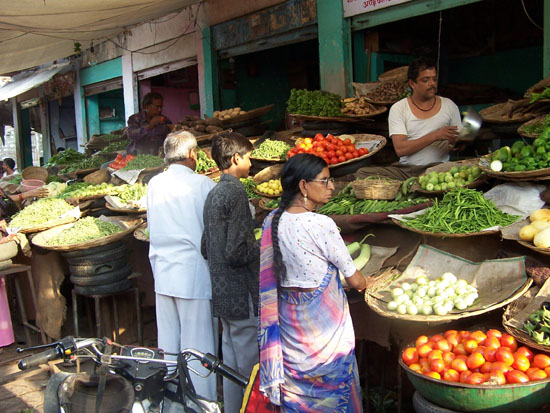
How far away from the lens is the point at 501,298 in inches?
127

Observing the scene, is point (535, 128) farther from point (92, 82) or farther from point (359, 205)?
point (92, 82)

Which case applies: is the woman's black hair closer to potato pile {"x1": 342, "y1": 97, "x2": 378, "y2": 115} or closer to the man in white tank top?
the man in white tank top

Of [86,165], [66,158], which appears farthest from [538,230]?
[66,158]

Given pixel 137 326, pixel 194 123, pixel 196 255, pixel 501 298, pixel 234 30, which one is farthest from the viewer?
pixel 234 30

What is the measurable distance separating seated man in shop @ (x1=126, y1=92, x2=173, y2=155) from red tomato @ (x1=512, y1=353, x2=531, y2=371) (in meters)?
6.55

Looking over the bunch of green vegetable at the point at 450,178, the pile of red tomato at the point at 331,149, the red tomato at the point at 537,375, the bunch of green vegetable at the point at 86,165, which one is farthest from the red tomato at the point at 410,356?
the bunch of green vegetable at the point at 86,165

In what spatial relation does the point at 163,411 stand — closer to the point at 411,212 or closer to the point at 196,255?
the point at 196,255

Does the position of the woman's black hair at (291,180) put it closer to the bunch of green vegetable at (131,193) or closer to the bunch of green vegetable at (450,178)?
the bunch of green vegetable at (450,178)

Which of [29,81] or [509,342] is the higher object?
[29,81]

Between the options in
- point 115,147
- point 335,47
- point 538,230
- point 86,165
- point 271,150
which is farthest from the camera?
point 115,147

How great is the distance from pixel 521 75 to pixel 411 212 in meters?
7.17

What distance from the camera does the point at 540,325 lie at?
2.96 metres

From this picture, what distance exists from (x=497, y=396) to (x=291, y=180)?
1.48 meters

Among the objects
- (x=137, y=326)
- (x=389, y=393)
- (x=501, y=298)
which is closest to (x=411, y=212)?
(x=501, y=298)
